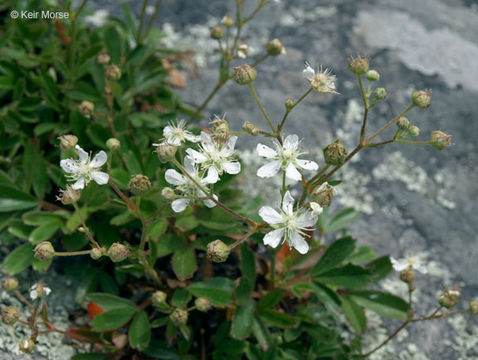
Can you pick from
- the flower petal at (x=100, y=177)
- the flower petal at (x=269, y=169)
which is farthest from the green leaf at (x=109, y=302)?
the flower petal at (x=269, y=169)

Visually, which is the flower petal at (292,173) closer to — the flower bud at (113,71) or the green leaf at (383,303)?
the green leaf at (383,303)

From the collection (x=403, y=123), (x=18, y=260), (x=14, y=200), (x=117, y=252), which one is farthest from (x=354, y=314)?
(x=14, y=200)

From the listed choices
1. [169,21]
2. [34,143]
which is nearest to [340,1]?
[169,21]

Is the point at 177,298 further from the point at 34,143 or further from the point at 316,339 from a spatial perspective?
the point at 34,143

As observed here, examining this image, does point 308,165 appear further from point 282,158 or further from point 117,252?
point 117,252

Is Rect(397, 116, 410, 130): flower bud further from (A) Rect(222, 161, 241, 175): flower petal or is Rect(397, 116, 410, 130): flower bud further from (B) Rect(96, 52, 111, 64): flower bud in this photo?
(B) Rect(96, 52, 111, 64): flower bud

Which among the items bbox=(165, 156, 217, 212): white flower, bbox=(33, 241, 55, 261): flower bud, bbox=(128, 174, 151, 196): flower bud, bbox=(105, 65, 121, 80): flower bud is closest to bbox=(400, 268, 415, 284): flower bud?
bbox=(165, 156, 217, 212): white flower
